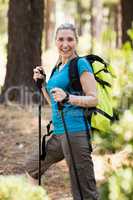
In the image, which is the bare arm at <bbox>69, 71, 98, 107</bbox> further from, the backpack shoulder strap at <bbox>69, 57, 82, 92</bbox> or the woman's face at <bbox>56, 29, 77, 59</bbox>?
the woman's face at <bbox>56, 29, 77, 59</bbox>

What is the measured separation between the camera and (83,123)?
4.48 metres

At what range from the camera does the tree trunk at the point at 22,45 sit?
11859 mm

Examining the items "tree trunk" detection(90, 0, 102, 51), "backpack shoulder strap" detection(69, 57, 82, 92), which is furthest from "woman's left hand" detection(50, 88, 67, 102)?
"tree trunk" detection(90, 0, 102, 51)

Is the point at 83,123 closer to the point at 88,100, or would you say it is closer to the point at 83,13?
the point at 88,100

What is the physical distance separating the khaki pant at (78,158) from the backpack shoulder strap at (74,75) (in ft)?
1.22

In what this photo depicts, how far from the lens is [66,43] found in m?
4.42

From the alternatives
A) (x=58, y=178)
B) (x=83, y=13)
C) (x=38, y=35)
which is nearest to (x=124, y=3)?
(x=38, y=35)

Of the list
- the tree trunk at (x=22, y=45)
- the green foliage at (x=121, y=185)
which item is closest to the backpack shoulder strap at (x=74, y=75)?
the green foliage at (x=121, y=185)

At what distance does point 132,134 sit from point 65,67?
104 inches

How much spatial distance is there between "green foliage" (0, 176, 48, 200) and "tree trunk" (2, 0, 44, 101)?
31.9 ft

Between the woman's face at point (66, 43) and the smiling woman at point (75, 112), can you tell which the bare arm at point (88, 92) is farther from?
the woman's face at point (66, 43)

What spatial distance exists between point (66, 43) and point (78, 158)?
2.88 ft

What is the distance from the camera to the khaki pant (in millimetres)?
4461

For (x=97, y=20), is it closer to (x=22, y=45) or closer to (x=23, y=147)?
(x=22, y=45)
